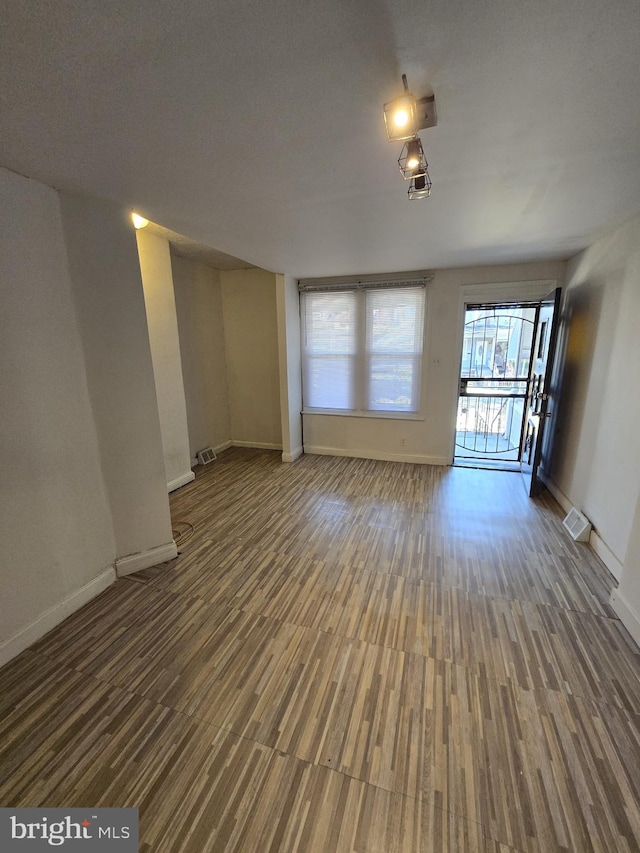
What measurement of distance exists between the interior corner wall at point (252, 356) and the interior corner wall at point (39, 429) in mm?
2948

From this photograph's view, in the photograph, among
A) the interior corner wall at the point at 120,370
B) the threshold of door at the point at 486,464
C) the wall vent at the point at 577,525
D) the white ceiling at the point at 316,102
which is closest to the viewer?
the white ceiling at the point at 316,102

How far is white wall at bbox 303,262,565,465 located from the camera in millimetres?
3707

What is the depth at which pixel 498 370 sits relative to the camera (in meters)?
4.45

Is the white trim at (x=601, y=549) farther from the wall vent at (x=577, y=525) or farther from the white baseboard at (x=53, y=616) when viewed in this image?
the white baseboard at (x=53, y=616)

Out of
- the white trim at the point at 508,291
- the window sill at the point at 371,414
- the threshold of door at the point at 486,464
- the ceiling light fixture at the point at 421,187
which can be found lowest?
the threshold of door at the point at 486,464

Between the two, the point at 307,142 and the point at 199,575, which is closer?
the point at 307,142

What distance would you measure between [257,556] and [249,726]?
45.7 inches

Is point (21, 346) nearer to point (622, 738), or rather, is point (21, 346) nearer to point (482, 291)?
point (622, 738)

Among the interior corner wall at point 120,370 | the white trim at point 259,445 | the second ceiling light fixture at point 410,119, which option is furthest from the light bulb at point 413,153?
the white trim at point 259,445

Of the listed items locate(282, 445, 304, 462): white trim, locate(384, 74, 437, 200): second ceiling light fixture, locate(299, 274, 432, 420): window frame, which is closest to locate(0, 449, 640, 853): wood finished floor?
locate(282, 445, 304, 462): white trim

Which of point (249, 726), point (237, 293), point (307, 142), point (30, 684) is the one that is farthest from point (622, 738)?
point (237, 293)

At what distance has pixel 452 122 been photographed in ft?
4.21

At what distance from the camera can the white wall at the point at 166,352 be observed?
3258 mm

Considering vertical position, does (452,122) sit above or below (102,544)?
above
